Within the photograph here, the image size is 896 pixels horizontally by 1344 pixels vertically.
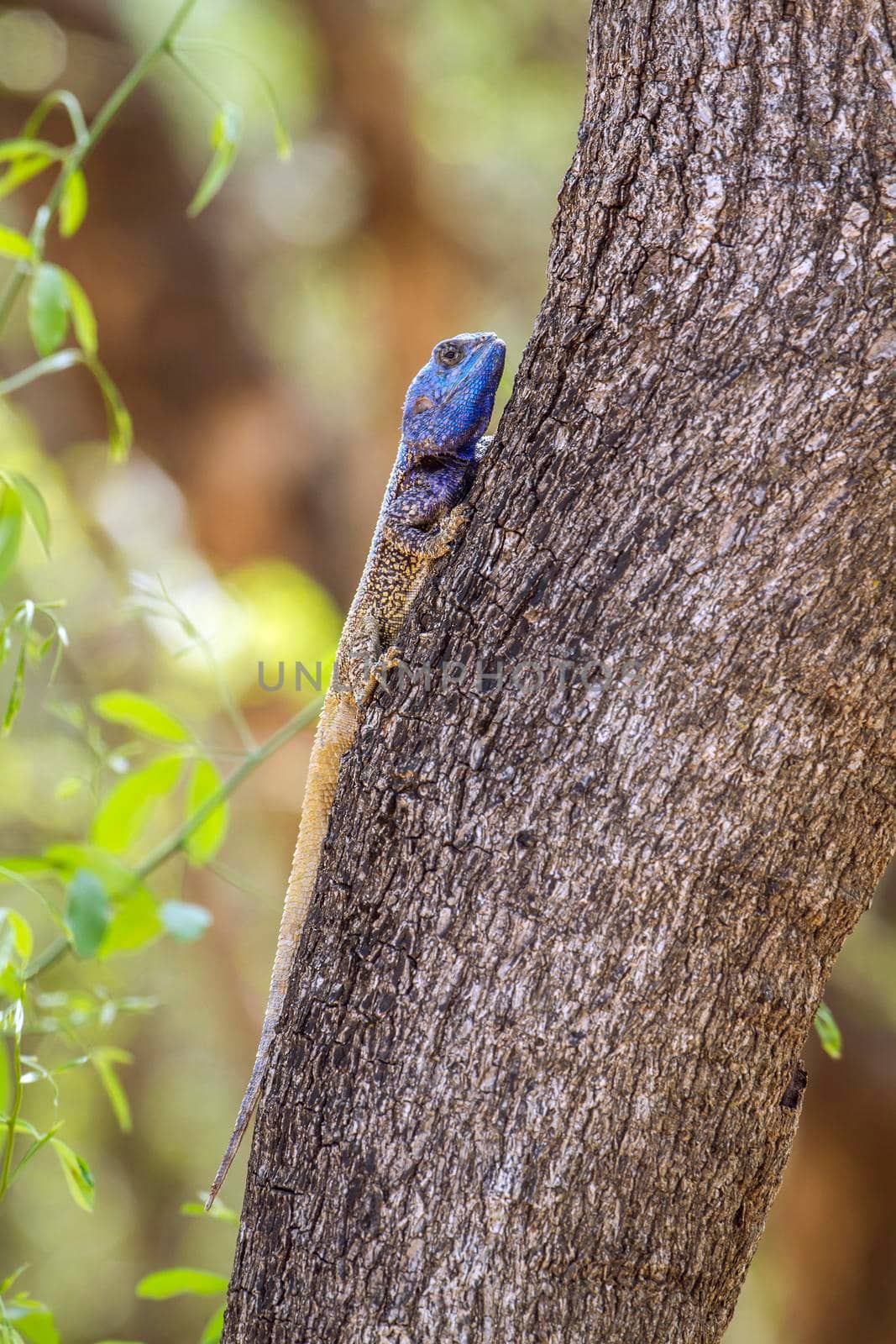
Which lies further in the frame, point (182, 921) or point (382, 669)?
point (382, 669)

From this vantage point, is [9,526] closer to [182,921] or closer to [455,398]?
[182,921]

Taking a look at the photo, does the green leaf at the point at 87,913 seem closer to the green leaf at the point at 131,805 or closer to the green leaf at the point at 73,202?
the green leaf at the point at 131,805

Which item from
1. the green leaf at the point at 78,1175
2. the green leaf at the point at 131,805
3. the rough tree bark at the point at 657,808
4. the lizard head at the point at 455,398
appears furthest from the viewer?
the lizard head at the point at 455,398

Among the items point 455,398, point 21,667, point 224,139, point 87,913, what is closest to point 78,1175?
point 21,667

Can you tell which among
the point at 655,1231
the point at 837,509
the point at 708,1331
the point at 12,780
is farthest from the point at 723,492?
the point at 12,780

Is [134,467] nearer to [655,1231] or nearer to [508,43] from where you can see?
[508,43]

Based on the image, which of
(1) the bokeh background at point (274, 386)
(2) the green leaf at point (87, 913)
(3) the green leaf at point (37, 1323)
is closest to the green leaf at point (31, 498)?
(2) the green leaf at point (87, 913)
